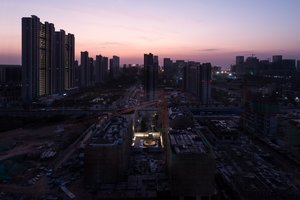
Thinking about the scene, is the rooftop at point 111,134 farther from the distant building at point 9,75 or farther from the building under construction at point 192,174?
the distant building at point 9,75

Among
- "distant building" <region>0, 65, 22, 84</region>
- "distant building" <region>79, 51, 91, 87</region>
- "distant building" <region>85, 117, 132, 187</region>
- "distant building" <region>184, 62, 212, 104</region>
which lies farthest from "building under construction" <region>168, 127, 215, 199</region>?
"distant building" <region>79, 51, 91, 87</region>

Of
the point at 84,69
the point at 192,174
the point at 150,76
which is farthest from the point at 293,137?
the point at 84,69

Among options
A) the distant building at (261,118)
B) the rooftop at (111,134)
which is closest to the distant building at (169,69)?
the distant building at (261,118)

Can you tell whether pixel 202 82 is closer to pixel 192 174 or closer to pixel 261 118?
pixel 261 118

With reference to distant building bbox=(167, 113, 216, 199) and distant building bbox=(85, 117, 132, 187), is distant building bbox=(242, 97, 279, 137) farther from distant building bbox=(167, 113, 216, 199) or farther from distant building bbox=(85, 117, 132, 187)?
distant building bbox=(85, 117, 132, 187)

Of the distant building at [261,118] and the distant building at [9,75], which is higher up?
the distant building at [9,75]

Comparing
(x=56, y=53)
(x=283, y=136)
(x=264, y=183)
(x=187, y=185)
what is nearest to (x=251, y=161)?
(x=264, y=183)

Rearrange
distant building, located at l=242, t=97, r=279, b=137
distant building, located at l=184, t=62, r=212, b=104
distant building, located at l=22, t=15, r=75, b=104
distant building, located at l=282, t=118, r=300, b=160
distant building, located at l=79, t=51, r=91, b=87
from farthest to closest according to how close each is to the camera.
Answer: distant building, located at l=79, t=51, r=91, b=87, distant building, located at l=184, t=62, r=212, b=104, distant building, located at l=22, t=15, r=75, b=104, distant building, located at l=242, t=97, r=279, b=137, distant building, located at l=282, t=118, r=300, b=160

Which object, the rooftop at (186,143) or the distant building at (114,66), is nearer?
the rooftop at (186,143)
